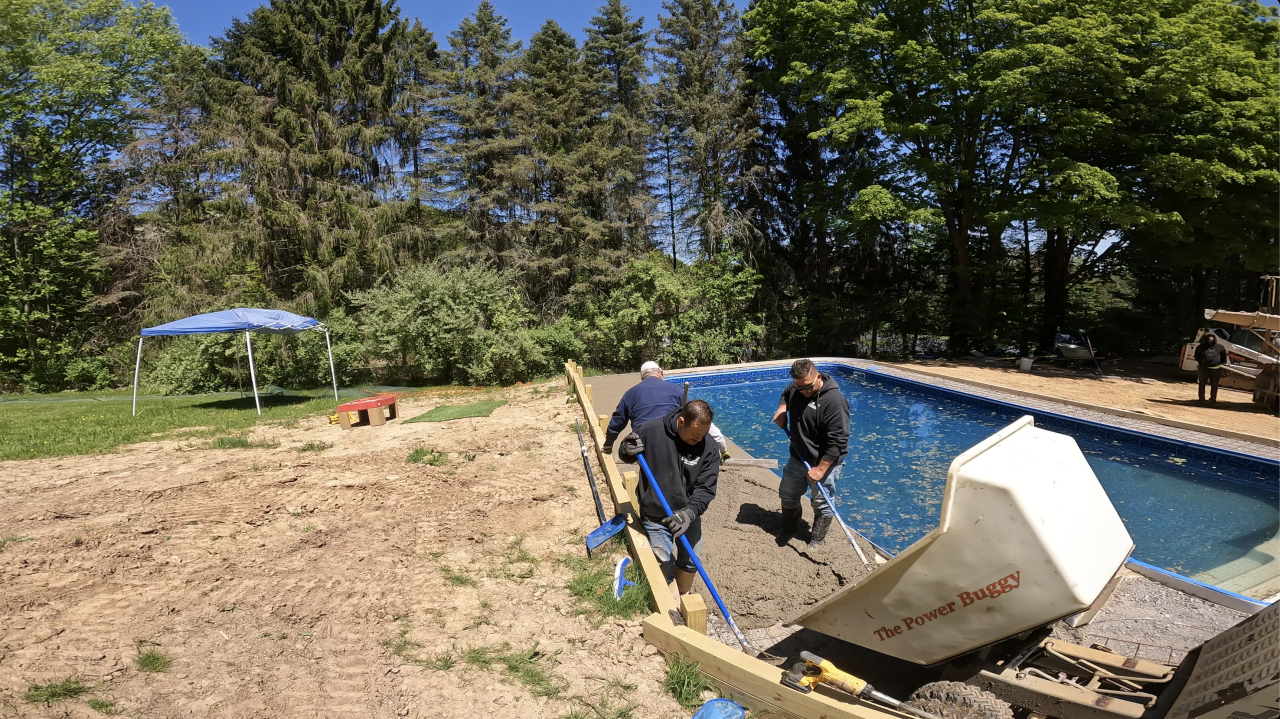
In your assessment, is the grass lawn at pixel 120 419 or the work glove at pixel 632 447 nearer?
the work glove at pixel 632 447

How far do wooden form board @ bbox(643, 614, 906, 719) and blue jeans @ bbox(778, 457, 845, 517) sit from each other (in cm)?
216

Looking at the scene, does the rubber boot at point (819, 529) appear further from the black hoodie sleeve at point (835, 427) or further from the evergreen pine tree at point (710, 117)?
the evergreen pine tree at point (710, 117)

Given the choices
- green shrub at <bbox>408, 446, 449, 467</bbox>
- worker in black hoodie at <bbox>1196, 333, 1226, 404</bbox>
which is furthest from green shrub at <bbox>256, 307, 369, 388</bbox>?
worker in black hoodie at <bbox>1196, 333, 1226, 404</bbox>

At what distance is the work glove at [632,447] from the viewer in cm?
406

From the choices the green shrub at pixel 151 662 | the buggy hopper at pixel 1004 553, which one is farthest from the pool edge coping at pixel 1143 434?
the green shrub at pixel 151 662

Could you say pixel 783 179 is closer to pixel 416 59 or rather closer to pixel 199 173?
pixel 416 59

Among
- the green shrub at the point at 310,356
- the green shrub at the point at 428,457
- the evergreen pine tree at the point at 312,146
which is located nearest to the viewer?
the green shrub at the point at 428,457

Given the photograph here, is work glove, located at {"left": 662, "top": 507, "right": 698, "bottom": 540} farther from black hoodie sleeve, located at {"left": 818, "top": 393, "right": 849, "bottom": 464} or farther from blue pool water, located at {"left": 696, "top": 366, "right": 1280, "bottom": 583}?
blue pool water, located at {"left": 696, "top": 366, "right": 1280, "bottom": 583}

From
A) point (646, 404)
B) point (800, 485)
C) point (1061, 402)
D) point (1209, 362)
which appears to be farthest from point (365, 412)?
point (1209, 362)

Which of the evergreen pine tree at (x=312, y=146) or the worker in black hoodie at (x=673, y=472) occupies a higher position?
the evergreen pine tree at (x=312, y=146)

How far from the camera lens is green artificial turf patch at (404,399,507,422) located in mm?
11555

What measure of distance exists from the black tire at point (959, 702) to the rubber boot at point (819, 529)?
2460 millimetres

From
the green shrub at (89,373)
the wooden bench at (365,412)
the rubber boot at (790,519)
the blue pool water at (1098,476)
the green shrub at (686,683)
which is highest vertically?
the green shrub at (89,373)

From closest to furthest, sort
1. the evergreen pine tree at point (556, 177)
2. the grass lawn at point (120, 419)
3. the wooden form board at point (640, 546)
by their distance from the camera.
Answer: the wooden form board at point (640, 546) < the grass lawn at point (120, 419) < the evergreen pine tree at point (556, 177)
